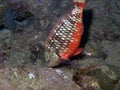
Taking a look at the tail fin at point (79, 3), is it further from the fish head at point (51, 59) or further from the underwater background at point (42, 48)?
the fish head at point (51, 59)

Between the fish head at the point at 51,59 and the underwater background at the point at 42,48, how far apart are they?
0.23m

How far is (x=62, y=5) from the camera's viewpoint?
21.7 feet

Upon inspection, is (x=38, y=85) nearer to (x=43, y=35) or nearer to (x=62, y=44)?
(x=62, y=44)

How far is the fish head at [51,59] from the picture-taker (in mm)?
4824

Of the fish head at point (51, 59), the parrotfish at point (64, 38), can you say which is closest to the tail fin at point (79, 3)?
the parrotfish at point (64, 38)

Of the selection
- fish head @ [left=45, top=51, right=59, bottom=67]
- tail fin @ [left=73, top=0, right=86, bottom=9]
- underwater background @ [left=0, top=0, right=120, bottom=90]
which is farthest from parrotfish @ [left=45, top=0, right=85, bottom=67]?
underwater background @ [left=0, top=0, right=120, bottom=90]

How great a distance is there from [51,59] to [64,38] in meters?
0.51

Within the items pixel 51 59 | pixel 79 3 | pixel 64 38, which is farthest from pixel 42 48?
pixel 79 3

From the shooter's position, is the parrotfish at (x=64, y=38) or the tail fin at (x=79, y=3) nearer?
the tail fin at (x=79, y=3)

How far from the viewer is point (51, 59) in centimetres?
487

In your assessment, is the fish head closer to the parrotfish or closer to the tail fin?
the parrotfish

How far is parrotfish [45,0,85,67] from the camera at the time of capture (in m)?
4.76

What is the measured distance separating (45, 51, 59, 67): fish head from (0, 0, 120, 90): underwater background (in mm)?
228

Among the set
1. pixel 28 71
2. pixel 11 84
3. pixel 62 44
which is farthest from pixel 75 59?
pixel 11 84
